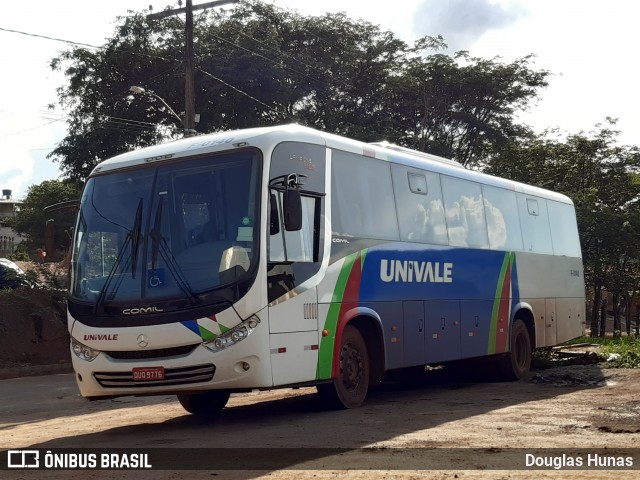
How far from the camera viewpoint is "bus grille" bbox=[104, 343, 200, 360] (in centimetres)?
1087

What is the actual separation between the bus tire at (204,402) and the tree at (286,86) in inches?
1109

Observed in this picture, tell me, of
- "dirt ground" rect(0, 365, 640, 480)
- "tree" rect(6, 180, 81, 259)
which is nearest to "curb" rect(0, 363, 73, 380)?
"dirt ground" rect(0, 365, 640, 480)

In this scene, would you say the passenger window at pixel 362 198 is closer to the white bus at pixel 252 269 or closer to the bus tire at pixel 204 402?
the white bus at pixel 252 269

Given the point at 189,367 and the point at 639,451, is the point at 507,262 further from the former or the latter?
the point at 639,451

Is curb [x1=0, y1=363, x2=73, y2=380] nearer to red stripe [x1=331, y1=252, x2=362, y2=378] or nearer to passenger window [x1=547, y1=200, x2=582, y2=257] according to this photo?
passenger window [x1=547, y1=200, x2=582, y2=257]

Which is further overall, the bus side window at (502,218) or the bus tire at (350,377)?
the bus side window at (502,218)

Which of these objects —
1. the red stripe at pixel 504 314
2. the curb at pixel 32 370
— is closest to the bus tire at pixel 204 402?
the red stripe at pixel 504 314

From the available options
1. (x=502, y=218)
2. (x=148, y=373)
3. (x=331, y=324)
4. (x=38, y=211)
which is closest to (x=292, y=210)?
(x=331, y=324)

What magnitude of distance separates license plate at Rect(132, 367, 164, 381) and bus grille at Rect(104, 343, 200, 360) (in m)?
0.14

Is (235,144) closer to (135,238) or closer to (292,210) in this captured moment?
(292,210)

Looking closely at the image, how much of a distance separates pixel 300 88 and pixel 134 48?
24.2 feet

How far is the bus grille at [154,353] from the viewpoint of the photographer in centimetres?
1087

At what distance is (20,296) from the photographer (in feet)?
82.4

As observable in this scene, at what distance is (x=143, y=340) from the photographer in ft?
36.0
